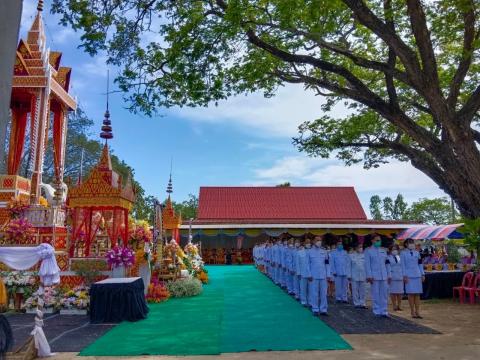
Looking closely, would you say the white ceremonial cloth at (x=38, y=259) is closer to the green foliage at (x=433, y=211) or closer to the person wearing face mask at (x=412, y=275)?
the person wearing face mask at (x=412, y=275)

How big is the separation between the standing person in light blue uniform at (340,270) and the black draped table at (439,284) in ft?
9.75

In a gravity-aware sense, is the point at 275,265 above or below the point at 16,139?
below

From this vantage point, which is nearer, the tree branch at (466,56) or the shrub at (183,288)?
the tree branch at (466,56)

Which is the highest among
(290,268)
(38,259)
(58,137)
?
(58,137)

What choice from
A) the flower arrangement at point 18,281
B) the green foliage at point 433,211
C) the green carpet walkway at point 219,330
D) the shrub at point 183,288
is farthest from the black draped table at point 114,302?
the green foliage at point 433,211

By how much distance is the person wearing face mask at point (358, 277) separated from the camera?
10.8 m

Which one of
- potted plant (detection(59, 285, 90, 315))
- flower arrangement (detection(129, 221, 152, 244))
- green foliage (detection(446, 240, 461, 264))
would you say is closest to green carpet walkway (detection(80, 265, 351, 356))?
potted plant (detection(59, 285, 90, 315))

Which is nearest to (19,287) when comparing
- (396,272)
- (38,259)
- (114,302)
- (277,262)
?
(114,302)

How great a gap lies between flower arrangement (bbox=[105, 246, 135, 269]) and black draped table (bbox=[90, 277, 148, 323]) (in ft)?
4.20

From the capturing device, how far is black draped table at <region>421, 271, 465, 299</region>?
1304 cm

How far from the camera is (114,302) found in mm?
8617

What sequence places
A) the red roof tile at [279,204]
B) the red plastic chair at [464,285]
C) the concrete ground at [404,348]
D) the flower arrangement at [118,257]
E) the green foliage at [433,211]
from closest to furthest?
1. the concrete ground at [404,348]
2. the flower arrangement at [118,257]
3. the red plastic chair at [464,285]
4. the red roof tile at [279,204]
5. the green foliage at [433,211]

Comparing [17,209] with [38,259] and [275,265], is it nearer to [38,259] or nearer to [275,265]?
[38,259]

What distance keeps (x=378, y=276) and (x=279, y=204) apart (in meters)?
21.9
